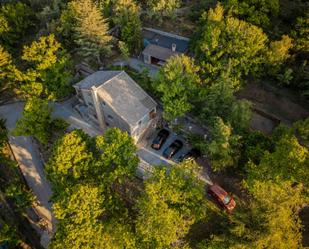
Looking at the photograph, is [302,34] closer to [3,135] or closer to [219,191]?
[219,191]

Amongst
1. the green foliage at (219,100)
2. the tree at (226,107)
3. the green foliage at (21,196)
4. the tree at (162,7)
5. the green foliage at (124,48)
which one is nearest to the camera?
the tree at (226,107)

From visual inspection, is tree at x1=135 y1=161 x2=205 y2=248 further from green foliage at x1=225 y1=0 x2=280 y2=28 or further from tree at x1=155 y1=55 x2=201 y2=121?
green foliage at x1=225 y1=0 x2=280 y2=28

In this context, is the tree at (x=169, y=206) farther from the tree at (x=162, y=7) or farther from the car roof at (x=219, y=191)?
the tree at (x=162, y=7)

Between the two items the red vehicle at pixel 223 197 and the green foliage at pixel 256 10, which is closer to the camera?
the red vehicle at pixel 223 197

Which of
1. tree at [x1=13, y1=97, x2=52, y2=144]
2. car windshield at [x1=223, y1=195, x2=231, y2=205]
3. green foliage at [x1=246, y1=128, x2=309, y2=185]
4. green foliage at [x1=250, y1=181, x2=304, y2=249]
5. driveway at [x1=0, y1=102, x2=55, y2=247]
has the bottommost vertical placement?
driveway at [x1=0, y1=102, x2=55, y2=247]

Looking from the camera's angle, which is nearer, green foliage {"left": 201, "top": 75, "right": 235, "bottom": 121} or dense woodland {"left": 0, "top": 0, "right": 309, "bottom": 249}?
dense woodland {"left": 0, "top": 0, "right": 309, "bottom": 249}

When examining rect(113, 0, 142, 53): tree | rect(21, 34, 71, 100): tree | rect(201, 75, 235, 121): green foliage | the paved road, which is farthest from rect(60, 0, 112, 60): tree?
rect(201, 75, 235, 121): green foliage

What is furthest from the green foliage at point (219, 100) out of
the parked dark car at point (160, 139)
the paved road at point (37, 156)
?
the paved road at point (37, 156)
